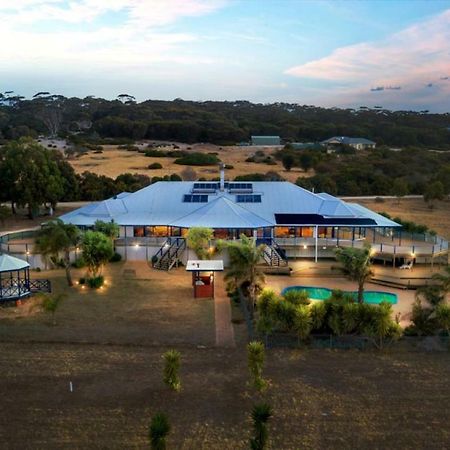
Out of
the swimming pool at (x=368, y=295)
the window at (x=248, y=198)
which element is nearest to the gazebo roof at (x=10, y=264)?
the swimming pool at (x=368, y=295)

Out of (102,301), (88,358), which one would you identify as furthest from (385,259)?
(88,358)

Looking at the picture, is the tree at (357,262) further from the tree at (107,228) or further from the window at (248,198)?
the window at (248,198)

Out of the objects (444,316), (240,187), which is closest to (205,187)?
(240,187)

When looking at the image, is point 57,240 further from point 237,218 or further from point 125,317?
point 237,218

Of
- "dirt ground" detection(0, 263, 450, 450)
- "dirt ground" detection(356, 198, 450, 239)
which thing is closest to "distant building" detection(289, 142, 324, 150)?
"dirt ground" detection(356, 198, 450, 239)

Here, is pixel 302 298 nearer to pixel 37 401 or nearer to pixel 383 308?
pixel 383 308

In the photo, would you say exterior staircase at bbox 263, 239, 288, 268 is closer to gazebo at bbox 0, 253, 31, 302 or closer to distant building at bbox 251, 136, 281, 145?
gazebo at bbox 0, 253, 31, 302

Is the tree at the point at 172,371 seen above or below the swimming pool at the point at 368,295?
above
